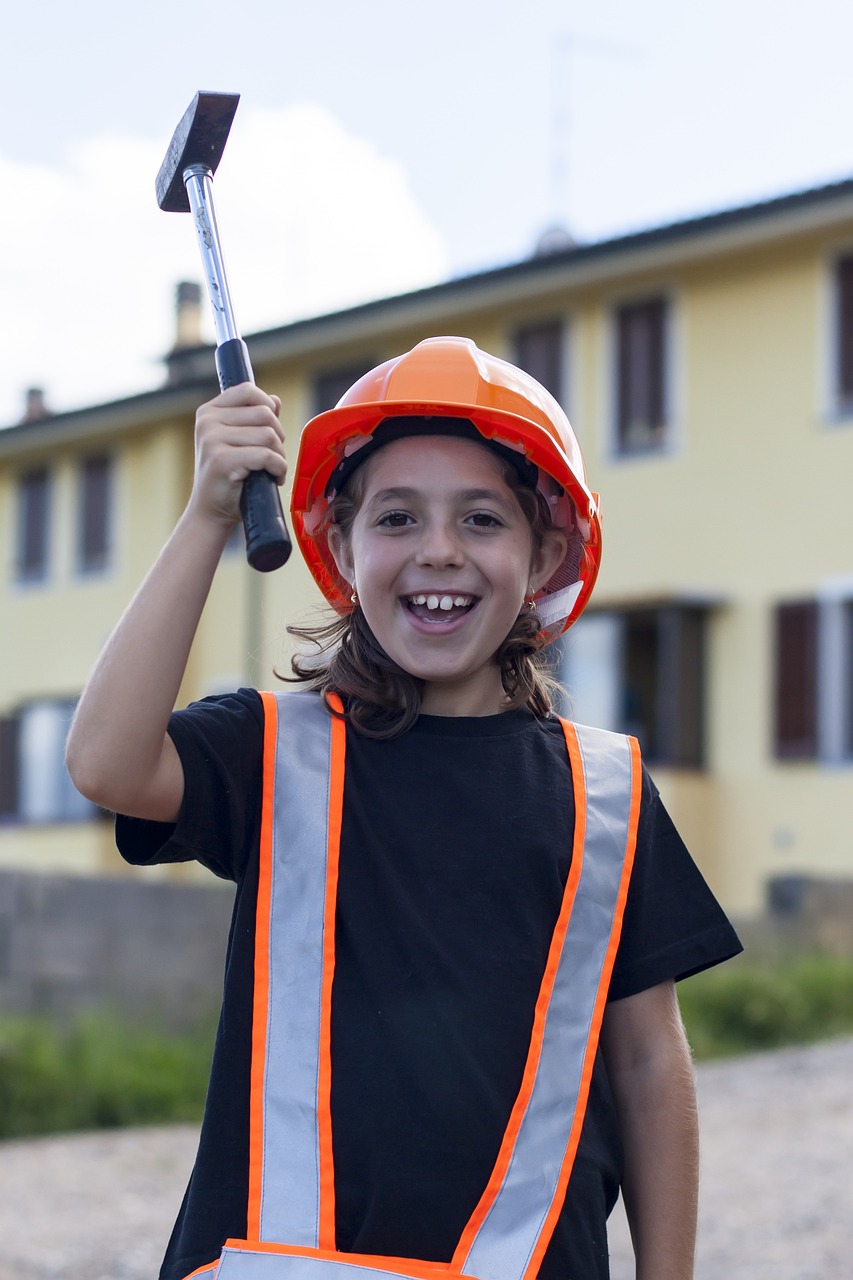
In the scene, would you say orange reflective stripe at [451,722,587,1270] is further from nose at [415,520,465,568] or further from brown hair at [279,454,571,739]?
nose at [415,520,465,568]

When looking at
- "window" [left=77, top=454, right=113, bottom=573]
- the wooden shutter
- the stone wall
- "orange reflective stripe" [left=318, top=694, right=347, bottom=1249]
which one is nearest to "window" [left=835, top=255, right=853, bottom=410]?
the wooden shutter

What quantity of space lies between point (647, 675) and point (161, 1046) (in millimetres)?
8424

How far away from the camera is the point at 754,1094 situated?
873 centimetres

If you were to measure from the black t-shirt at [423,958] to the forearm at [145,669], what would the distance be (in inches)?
4.5

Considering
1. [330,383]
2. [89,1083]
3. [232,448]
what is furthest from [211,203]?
[330,383]

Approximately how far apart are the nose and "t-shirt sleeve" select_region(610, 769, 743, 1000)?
395 mm

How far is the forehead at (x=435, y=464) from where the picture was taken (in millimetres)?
2395

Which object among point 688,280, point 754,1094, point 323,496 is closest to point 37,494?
point 688,280

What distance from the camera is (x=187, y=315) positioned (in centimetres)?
2425

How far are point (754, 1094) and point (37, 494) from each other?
16.3m

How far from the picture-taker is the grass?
31.1ft

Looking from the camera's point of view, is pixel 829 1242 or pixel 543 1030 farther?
pixel 829 1242

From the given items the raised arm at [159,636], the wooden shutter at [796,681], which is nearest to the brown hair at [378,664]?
the raised arm at [159,636]

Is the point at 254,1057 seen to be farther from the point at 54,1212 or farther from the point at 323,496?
the point at 54,1212
